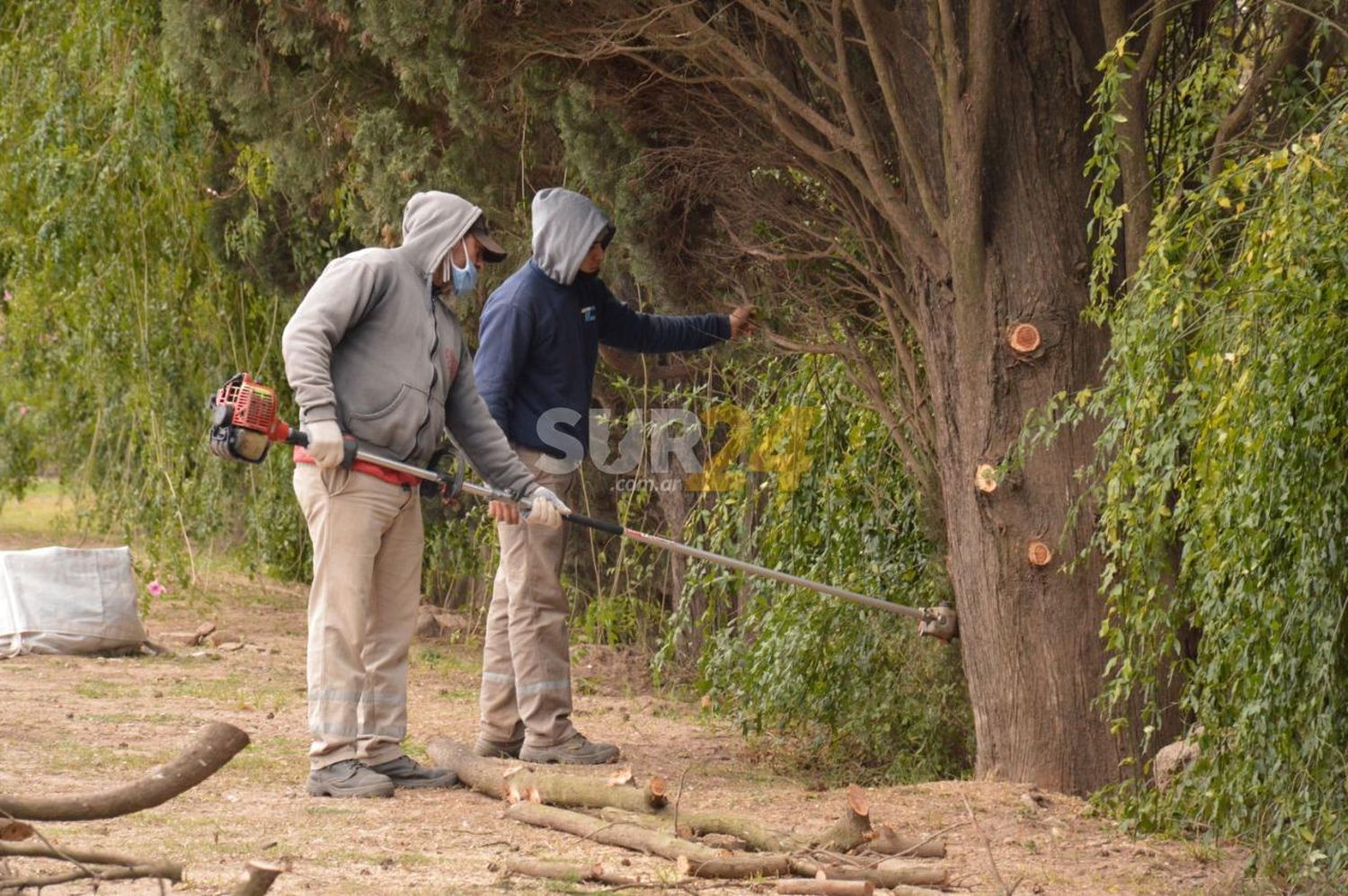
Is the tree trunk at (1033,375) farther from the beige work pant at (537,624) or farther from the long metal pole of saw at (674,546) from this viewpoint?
the beige work pant at (537,624)

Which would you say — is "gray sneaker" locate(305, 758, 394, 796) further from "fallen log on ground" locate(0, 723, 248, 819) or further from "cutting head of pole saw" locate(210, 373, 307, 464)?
"fallen log on ground" locate(0, 723, 248, 819)

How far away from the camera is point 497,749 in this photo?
661 cm

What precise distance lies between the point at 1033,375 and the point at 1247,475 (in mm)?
1411

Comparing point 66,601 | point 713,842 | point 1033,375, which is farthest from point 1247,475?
point 66,601

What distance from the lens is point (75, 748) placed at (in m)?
6.45

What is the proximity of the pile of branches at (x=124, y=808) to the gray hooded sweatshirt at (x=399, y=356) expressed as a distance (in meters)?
2.00

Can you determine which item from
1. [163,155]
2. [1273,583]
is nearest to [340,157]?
[163,155]

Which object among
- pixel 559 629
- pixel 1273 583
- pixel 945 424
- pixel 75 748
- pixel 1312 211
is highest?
pixel 1312 211

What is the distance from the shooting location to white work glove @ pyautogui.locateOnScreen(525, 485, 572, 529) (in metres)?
5.91

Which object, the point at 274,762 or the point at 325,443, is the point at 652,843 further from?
the point at 274,762

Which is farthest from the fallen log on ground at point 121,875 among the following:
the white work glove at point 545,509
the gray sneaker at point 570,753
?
the gray sneaker at point 570,753

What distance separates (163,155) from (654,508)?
3810mm

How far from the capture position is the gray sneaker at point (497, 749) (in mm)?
6582

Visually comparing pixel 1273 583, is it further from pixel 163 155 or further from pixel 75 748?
pixel 163 155
